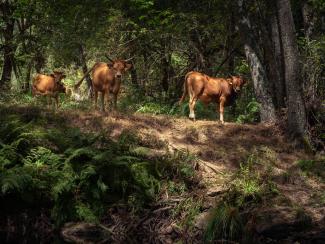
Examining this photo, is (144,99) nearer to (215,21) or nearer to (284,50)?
(215,21)

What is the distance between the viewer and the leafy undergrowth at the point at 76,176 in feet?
36.1

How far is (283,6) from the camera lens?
14180 mm

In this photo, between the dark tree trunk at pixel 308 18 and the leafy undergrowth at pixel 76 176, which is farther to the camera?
the dark tree trunk at pixel 308 18

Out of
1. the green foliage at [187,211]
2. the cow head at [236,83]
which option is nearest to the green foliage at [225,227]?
the green foliage at [187,211]

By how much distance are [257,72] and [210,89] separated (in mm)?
1520

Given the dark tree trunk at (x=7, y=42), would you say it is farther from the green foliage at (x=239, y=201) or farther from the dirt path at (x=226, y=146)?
the green foliage at (x=239, y=201)

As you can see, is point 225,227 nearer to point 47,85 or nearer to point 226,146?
point 226,146

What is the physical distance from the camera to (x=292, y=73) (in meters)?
14.3

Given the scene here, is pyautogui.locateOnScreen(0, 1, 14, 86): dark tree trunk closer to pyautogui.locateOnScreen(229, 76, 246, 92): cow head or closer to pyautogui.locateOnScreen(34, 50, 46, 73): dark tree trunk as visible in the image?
pyautogui.locateOnScreen(34, 50, 46, 73): dark tree trunk

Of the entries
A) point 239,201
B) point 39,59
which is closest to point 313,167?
point 239,201

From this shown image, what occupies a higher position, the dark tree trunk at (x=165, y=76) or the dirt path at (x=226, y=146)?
the dark tree trunk at (x=165, y=76)

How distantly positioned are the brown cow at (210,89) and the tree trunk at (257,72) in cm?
49

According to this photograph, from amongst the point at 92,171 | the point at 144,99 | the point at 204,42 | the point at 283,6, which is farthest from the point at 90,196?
the point at 204,42

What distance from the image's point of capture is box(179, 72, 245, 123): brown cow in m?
15.5
